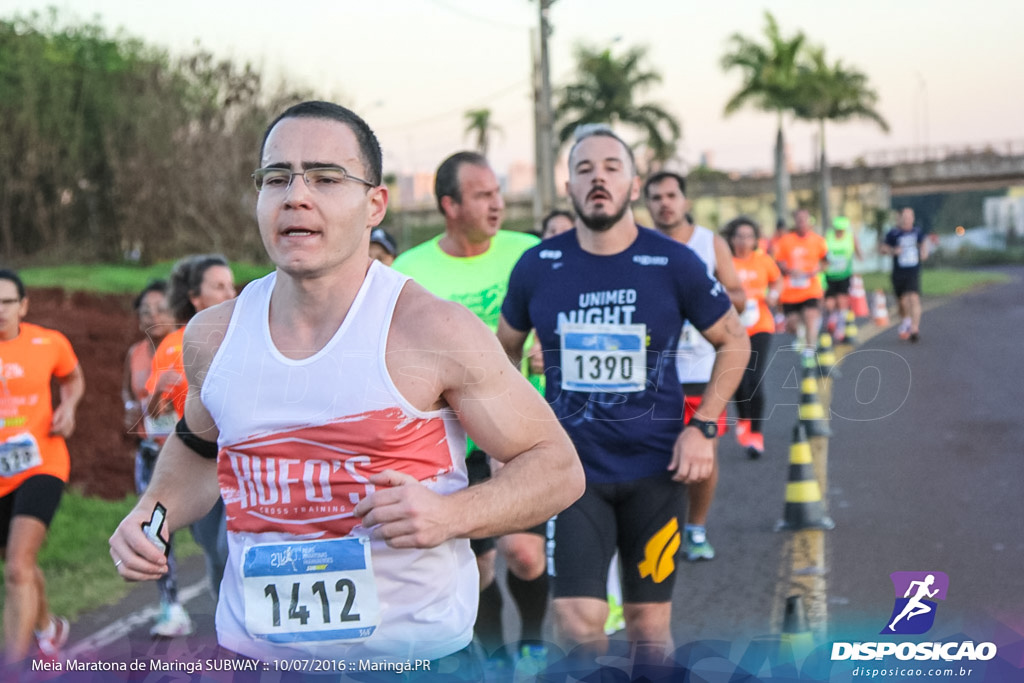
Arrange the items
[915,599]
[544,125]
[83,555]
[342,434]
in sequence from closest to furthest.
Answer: [342,434], [915,599], [83,555], [544,125]

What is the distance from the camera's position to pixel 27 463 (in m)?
5.78

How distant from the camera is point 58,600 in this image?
22.4 feet

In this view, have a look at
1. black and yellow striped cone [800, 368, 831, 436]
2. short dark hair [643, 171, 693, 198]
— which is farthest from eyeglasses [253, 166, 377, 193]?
black and yellow striped cone [800, 368, 831, 436]

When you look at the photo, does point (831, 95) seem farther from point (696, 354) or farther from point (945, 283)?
point (696, 354)

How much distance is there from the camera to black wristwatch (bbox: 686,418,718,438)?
15.6ft

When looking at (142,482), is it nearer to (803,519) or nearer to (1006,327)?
(803,519)

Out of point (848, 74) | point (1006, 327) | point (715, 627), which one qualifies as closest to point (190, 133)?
point (1006, 327)

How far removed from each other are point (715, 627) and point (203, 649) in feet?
10.7

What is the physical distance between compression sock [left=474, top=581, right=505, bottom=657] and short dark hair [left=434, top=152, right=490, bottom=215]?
1.84 meters

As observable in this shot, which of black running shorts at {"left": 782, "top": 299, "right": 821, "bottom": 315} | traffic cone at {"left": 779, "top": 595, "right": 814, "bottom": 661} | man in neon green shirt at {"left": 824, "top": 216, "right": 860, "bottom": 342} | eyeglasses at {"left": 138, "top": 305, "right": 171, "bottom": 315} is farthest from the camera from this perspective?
man in neon green shirt at {"left": 824, "top": 216, "right": 860, "bottom": 342}

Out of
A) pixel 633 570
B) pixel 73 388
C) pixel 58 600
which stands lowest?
pixel 58 600

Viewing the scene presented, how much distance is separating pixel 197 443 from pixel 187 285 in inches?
126

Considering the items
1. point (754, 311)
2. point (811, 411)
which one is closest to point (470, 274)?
point (754, 311)

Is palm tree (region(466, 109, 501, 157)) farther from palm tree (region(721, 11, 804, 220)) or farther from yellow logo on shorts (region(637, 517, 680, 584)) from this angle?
yellow logo on shorts (region(637, 517, 680, 584))
